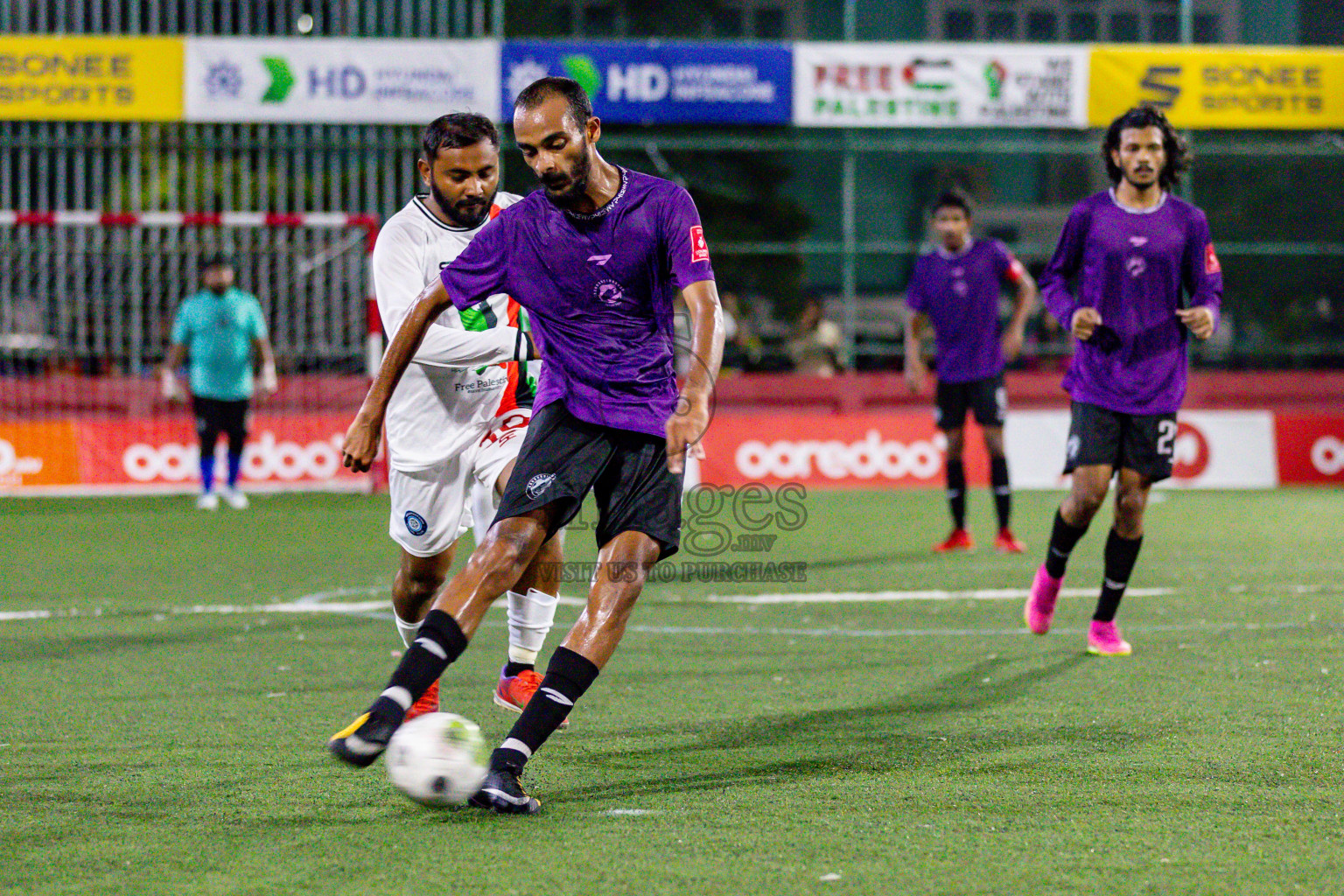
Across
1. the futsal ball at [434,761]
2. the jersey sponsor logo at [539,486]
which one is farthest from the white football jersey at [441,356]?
the futsal ball at [434,761]

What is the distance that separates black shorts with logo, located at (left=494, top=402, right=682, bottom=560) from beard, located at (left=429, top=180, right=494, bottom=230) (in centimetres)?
122

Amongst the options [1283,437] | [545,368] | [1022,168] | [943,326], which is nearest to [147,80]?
[943,326]

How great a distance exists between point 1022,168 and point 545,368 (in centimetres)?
3029

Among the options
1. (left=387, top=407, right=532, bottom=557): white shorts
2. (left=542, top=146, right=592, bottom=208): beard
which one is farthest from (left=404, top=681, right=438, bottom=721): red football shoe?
(left=542, top=146, right=592, bottom=208): beard

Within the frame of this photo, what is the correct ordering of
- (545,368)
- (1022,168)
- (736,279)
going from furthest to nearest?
1. (1022,168)
2. (736,279)
3. (545,368)

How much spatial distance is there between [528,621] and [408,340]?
55.4 inches

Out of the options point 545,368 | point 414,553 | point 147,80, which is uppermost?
point 147,80

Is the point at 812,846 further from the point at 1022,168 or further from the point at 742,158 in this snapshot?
the point at 1022,168

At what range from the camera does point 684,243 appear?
4121 millimetres

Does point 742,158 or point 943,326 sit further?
point 742,158

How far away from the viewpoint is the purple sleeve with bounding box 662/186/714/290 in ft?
13.4

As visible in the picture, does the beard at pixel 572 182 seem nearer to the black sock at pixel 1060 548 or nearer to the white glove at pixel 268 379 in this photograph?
the black sock at pixel 1060 548

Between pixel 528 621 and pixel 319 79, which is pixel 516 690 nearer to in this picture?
pixel 528 621

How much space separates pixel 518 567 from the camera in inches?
162
